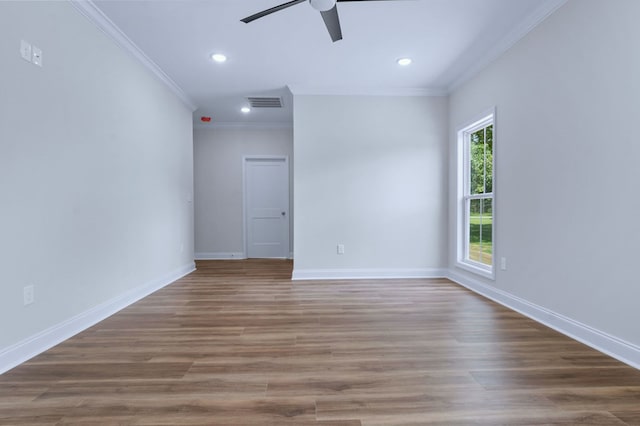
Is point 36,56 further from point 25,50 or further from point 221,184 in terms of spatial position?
point 221,184

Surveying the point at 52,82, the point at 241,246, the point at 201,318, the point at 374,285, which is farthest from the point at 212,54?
the point at 241,246

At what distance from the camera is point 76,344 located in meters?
2.15

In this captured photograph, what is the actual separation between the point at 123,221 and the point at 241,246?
10.1 feet

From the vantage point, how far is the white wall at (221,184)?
5.97 m

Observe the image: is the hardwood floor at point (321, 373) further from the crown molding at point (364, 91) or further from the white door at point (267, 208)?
the white door at point (267, 208)

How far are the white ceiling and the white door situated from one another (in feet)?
6.33

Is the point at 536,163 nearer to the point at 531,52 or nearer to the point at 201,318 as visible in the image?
the point at 531,52

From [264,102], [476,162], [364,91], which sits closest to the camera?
[476,162]

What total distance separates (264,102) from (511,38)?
3241 millimetres

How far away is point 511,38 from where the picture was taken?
2906mm

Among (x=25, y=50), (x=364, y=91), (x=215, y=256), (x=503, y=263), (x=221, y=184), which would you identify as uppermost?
(x=364, y=91)

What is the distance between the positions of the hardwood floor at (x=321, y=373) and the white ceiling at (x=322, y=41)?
257cm

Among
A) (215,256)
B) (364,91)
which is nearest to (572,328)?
(364,91)

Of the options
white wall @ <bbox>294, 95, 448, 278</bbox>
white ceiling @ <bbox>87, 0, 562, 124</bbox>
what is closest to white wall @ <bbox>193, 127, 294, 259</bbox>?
white ceiling @ <bbox>87, 0, 562, 124</bbox>
